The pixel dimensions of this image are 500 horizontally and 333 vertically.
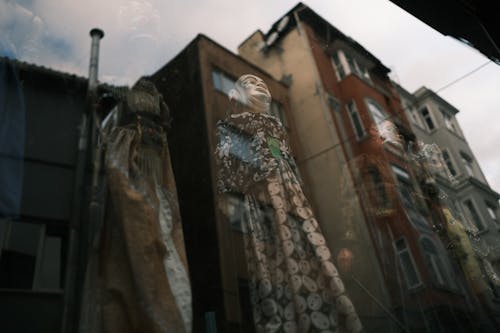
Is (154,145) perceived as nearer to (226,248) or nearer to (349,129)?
(226,248)

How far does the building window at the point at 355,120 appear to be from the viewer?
6696 mm

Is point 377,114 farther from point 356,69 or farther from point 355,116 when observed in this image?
point 356,69

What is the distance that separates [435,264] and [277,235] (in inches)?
67.3

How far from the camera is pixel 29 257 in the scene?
5.14m

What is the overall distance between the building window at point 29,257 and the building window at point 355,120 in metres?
4.62

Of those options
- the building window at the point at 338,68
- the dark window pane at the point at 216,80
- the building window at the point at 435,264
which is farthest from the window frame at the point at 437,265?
the building window at the point at 338,68

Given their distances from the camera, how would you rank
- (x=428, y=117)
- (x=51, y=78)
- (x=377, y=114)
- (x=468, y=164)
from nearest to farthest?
(x=468, y=164) → (x=428, y=117) → (x=51, y=78) → (x=377, y=114)

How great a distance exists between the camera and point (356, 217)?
17.0 feet

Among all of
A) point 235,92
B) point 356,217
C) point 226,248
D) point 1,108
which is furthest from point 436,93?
point 1,108

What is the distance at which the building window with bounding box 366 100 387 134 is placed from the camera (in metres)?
6.22

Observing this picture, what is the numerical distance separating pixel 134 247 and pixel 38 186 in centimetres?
321

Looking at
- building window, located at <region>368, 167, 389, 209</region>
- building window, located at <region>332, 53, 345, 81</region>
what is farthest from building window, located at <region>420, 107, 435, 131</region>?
building window, located at <region>332, 53, 345, 81</region>

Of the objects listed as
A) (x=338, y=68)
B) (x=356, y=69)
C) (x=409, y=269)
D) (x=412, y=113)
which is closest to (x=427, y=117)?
(x=412, y=113)

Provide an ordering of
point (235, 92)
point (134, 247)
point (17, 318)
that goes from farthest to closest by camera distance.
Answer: point (235, 92), point (17, 318), point (134, 247)
